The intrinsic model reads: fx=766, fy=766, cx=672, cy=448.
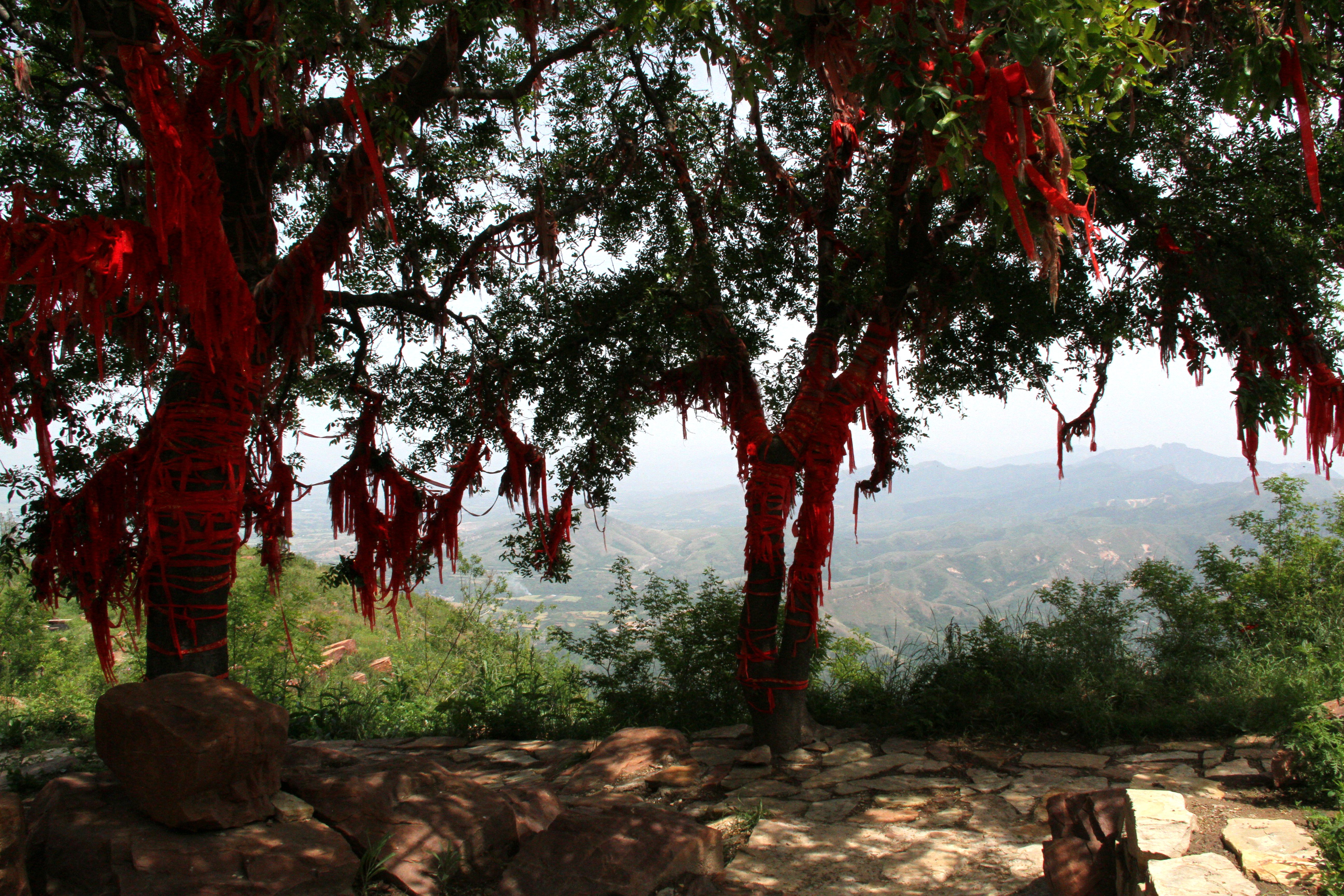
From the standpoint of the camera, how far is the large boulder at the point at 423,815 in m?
2.84

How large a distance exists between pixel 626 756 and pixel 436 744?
152cm

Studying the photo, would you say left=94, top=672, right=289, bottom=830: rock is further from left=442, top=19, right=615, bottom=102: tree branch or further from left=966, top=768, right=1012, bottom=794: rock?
left=966, top=768, right=1012, bottom=794: rock

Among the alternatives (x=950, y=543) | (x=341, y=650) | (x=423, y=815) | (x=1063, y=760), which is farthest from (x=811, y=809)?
(x=950, y=543)

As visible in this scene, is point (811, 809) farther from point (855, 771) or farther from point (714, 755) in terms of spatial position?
point (714, 755)

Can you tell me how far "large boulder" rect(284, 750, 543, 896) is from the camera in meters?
2.84

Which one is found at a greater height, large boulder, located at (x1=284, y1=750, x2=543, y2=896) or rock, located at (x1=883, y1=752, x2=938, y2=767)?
large boulder, located at (x1=284, y1=750, x2=543, y2=896)

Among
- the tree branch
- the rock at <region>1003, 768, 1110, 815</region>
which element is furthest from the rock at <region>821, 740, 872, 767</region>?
the tree branch

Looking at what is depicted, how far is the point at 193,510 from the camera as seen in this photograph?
122 inches

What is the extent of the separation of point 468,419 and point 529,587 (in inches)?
107

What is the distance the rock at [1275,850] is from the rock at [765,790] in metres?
1.90

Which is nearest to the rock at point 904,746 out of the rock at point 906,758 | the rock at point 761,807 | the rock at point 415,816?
the rock at point 906,758

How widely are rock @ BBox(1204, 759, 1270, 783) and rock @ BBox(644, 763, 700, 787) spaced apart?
2.54 meters

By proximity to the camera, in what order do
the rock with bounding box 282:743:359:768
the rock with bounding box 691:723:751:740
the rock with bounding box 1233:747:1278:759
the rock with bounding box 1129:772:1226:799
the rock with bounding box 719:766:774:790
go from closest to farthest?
1. the rock with bounding box 1129:772:1226:799
2. the rock with bounding box 282:743:359:768
3. the rock with bounding box 1233:747:1278:759
4. the rock with bounding box 719:766:774:790
5. the rock with bounding box 691:723:751:740

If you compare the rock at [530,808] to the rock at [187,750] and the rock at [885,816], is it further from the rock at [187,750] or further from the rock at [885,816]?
the rock at [885,816]
